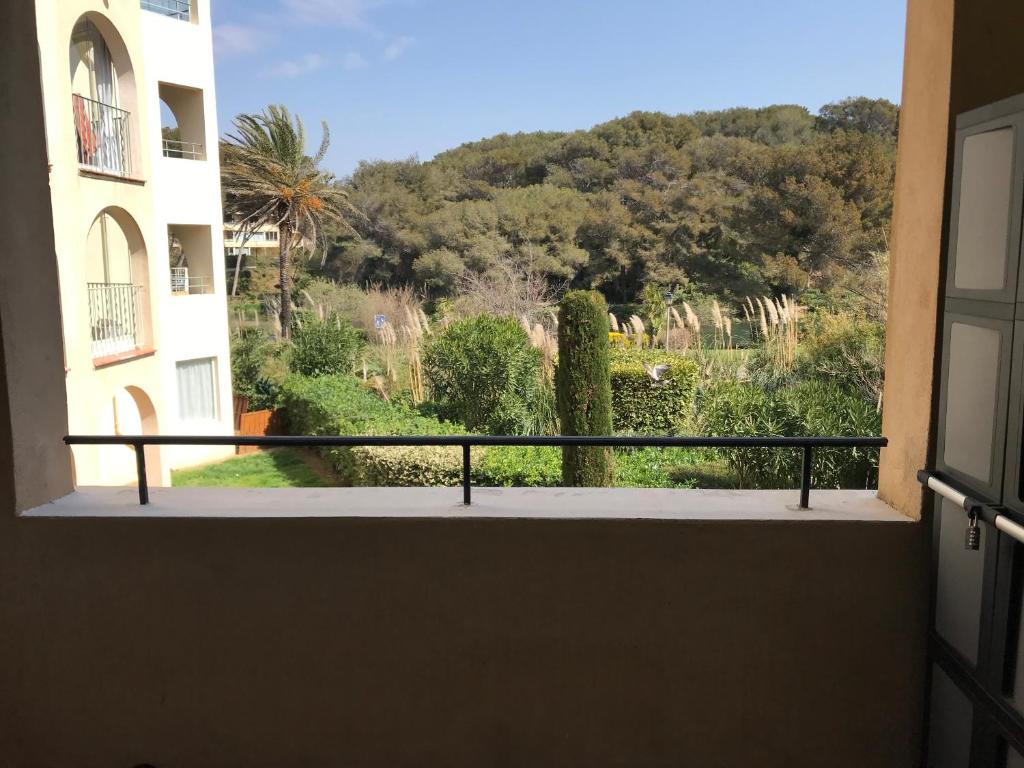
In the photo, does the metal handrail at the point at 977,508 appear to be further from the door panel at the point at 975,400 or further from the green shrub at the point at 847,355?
the green shrub at the point at 847,355

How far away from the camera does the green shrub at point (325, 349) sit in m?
10.8

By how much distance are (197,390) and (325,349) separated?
1.99 meters

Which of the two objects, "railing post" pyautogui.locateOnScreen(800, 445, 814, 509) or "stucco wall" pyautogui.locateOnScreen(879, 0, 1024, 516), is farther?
"railing post" pyautogui.locateOnScreen(800, 445, 814, 509)

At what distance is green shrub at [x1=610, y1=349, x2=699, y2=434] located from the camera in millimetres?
7520

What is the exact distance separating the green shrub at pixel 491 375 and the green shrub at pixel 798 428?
199cm

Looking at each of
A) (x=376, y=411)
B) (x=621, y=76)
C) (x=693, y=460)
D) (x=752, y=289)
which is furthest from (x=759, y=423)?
(x=621, y=76)

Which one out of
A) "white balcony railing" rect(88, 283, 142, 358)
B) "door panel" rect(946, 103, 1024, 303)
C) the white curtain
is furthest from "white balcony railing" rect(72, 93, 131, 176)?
"door panel" rect(946, 103, 1024, 303)

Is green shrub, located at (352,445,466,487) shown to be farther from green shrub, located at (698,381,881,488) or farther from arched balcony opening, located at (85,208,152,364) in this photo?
arched balcony opening, located at (85,208,152,364)

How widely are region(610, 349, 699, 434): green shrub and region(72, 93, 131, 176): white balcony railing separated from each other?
16.5 ft

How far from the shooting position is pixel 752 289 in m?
17.6

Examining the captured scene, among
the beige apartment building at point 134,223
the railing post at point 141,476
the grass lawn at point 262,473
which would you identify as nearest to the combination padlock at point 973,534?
the railing post at point 141,476

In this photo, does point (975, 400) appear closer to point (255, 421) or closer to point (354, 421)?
point (354, 421)

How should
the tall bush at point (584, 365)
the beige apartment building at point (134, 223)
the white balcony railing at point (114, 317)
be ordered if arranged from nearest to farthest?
the tall bush at point (584, 365), the beige apartment building at point (134, 223), the white balcony railing at point (114, 317)

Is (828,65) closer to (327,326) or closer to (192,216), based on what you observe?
(327,326)
